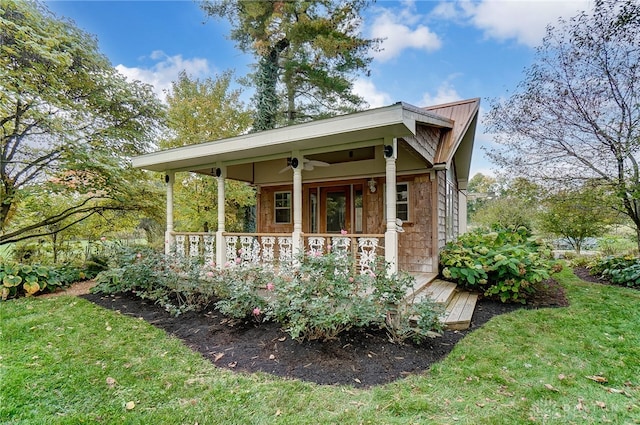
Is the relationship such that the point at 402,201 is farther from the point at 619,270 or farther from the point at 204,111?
the point at 204,111

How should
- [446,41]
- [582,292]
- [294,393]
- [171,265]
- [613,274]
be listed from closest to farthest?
[294,393] < [171,265] < [582,292] < [613,274] < [446,41]

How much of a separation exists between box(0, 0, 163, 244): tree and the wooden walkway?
6.89m

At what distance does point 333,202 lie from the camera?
762cm

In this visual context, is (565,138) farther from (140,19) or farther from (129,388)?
(140,19)

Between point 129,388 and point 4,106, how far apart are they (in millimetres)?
6860

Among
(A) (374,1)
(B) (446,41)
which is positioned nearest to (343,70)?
(A) (374,1)

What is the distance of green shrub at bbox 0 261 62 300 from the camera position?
219 inches

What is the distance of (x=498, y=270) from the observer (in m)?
5.45

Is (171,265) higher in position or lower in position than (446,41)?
lower

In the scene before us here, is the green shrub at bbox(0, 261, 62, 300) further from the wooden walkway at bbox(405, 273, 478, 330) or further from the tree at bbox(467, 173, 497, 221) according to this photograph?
the tree at bbox(467, 173, 497, 221)

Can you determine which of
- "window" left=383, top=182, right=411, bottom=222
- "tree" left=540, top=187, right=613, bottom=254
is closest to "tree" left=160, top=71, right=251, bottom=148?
"window" left=383, top=182, right=411, bottom=222

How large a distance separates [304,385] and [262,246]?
3.22 metres

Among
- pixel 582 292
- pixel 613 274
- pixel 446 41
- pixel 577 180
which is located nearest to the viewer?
pixel 582 292

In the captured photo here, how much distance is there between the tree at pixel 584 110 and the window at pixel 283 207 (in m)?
5.86
